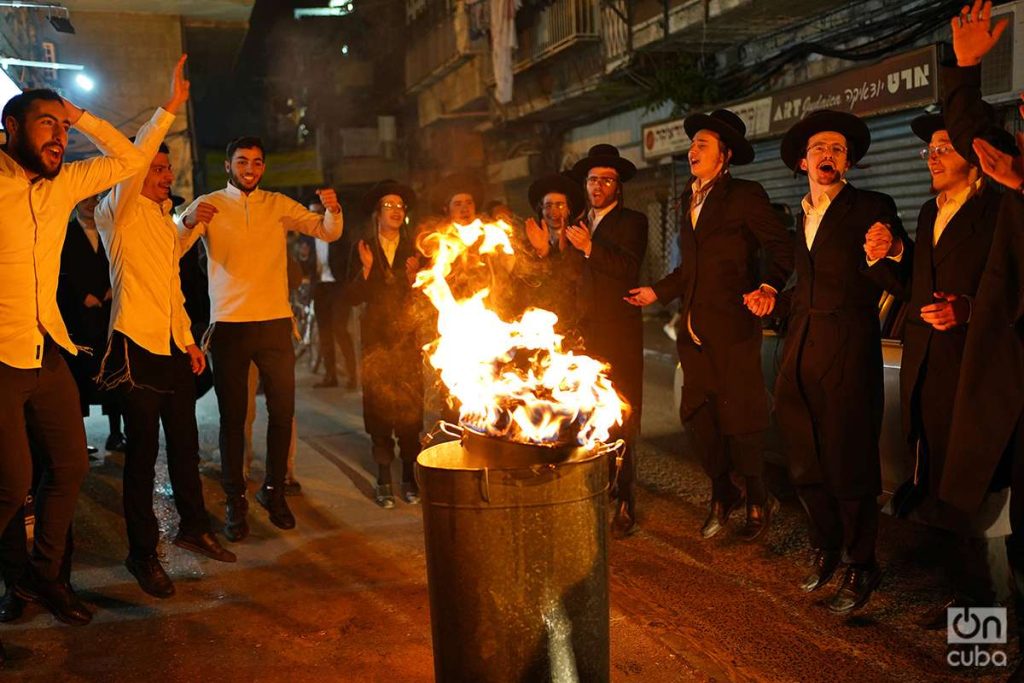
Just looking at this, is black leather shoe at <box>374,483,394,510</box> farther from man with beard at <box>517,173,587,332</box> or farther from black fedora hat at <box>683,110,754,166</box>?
black fedora hat at <box>683,110,754,166</box>

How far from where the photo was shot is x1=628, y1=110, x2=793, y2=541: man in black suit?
5426mm

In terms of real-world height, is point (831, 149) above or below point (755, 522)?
above

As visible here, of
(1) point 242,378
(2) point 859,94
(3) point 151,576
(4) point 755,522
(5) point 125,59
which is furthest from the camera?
(5) point 125,59

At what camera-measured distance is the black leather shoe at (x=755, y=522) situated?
5602 millimetres

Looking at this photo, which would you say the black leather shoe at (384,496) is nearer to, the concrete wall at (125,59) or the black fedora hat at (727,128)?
the black fedora hat at (727,128)

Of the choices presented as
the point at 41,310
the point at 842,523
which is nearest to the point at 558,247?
the point at 842,523

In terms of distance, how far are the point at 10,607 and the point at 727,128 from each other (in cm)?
450

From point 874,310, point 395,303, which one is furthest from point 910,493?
point 395,303

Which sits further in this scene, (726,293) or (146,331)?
(726,293)

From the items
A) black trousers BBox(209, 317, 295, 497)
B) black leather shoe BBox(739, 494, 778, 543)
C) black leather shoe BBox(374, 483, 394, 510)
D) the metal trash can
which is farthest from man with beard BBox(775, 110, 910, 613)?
black trousers BBox(209, 317, 295, 497)

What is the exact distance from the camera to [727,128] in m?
5.38

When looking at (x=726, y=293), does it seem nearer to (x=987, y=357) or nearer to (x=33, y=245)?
(x=987, y=357)

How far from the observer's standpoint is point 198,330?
23.9 ft

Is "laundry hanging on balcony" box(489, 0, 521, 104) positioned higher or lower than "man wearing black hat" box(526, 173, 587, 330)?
higher
